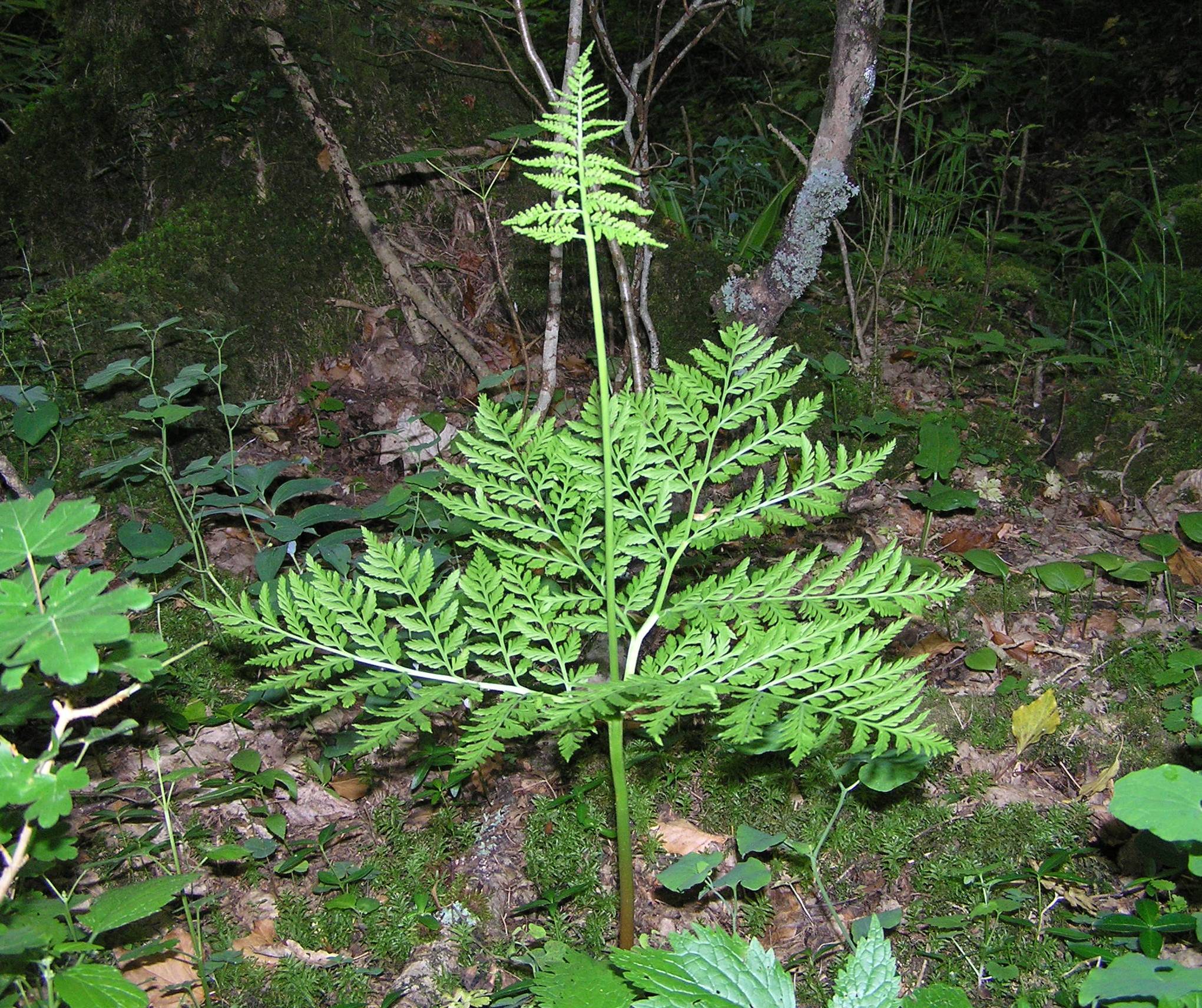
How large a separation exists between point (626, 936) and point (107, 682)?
5.12ft

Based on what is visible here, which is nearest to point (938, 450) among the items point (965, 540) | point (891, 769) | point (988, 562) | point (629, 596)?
point (965, 540)

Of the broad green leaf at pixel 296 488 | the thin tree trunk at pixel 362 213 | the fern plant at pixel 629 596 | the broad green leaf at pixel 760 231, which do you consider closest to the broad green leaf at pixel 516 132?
the thin tree trunk at pixel 362 213

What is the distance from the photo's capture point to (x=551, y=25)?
26.2 feet

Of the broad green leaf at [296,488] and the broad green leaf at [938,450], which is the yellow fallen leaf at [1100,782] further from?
the broad green leaf at [296,488]

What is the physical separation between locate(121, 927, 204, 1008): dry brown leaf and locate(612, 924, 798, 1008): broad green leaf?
4.00 ft

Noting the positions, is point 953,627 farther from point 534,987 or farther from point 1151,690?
point 534,987

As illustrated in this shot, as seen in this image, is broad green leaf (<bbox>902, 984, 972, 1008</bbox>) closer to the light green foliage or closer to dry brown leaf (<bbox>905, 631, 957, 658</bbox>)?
the light green foliage

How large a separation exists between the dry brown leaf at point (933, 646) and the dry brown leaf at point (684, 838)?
39.5 inches

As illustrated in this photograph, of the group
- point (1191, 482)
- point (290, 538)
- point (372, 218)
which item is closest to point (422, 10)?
point (372, 218)

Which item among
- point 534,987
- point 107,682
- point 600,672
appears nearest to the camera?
point 534,987

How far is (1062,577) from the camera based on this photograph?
2977 mm

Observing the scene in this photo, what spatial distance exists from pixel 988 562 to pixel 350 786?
241 cm

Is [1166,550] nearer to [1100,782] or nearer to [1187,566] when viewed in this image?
[1187,566]

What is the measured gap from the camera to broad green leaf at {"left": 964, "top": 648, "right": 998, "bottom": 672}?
2732mm
